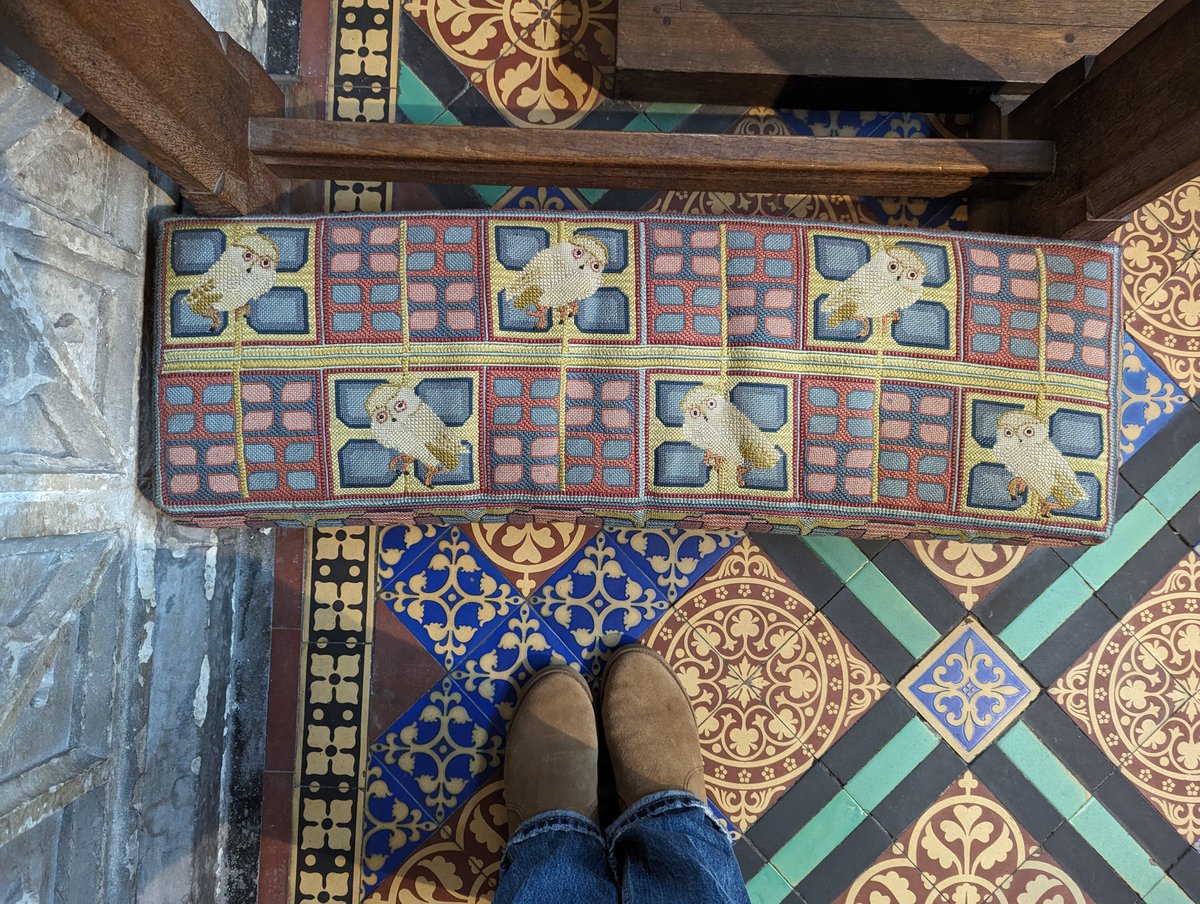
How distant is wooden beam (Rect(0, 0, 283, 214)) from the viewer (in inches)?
34.1

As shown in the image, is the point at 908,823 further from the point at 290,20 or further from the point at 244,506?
the point at 290,20

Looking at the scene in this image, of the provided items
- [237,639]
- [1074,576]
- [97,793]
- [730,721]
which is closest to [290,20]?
[237,639]

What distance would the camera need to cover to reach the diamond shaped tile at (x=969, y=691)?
4.94 feet

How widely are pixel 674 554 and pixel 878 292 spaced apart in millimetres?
642

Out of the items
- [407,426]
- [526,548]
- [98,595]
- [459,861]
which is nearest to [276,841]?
[459,861]

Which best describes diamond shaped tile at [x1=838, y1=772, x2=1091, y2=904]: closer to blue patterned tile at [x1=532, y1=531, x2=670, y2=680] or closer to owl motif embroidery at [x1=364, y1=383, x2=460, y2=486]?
blue patterned tile at [x1=532, y1=531, x2=670, y2=680]

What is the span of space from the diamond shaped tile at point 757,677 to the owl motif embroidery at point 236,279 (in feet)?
3.21

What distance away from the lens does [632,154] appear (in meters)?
1.23

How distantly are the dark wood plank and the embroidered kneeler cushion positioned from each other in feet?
1.29

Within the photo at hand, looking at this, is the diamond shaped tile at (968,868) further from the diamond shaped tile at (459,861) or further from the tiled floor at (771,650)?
the diamond shaped tile at (459,861)

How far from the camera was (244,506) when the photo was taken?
1.22m

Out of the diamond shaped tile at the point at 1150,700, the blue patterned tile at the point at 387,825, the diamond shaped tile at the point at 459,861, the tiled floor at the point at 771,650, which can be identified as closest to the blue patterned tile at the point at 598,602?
the tiled floor at the point at 771,650

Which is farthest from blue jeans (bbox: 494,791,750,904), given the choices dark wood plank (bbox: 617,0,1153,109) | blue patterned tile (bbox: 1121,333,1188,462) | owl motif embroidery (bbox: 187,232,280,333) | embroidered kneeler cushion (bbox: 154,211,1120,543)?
dark wood plank (bbox: 617,0,1153,109)

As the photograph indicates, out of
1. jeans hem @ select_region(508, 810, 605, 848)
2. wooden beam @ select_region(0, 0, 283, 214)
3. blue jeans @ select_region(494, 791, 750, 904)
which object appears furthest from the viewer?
jeans hem @ select_region(508, 810, 605, 848)
